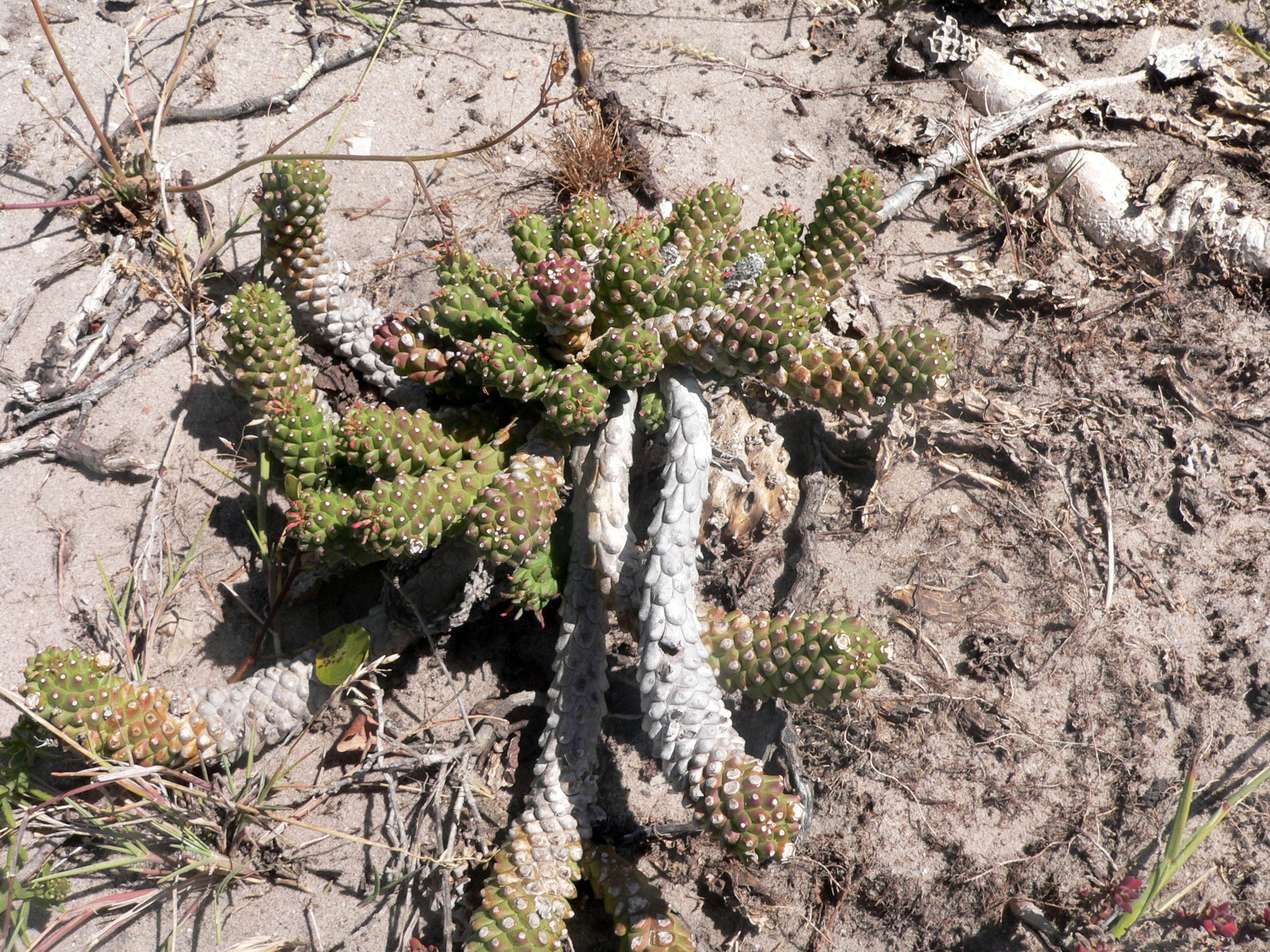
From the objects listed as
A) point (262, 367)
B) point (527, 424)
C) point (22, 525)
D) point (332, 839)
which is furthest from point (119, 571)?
point (527, 424)

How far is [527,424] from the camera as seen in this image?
8.11 feet

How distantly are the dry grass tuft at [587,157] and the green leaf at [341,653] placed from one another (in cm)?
182

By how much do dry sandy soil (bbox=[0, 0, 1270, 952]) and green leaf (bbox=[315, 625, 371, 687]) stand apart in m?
0.27

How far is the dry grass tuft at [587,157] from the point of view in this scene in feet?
10.5

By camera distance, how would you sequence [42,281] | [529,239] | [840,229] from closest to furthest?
[529,239]
[840,229]
[42,281]

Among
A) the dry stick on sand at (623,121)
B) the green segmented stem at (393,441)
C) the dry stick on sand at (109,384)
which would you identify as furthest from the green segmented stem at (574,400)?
the dry stick on sand at (109,384)

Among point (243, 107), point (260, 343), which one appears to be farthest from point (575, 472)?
point (243, 107)

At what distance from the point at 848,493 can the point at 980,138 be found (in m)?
1.66

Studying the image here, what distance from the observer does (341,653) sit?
2305 mm

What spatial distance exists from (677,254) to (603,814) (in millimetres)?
1690

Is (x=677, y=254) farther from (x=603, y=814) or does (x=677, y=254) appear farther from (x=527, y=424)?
(x=603, y=814)

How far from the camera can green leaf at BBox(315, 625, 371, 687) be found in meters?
2.28

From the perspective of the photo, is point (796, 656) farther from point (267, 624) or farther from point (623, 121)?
point (623, 121)

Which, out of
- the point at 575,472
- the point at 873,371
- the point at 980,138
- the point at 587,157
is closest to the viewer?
the point at 873,371
